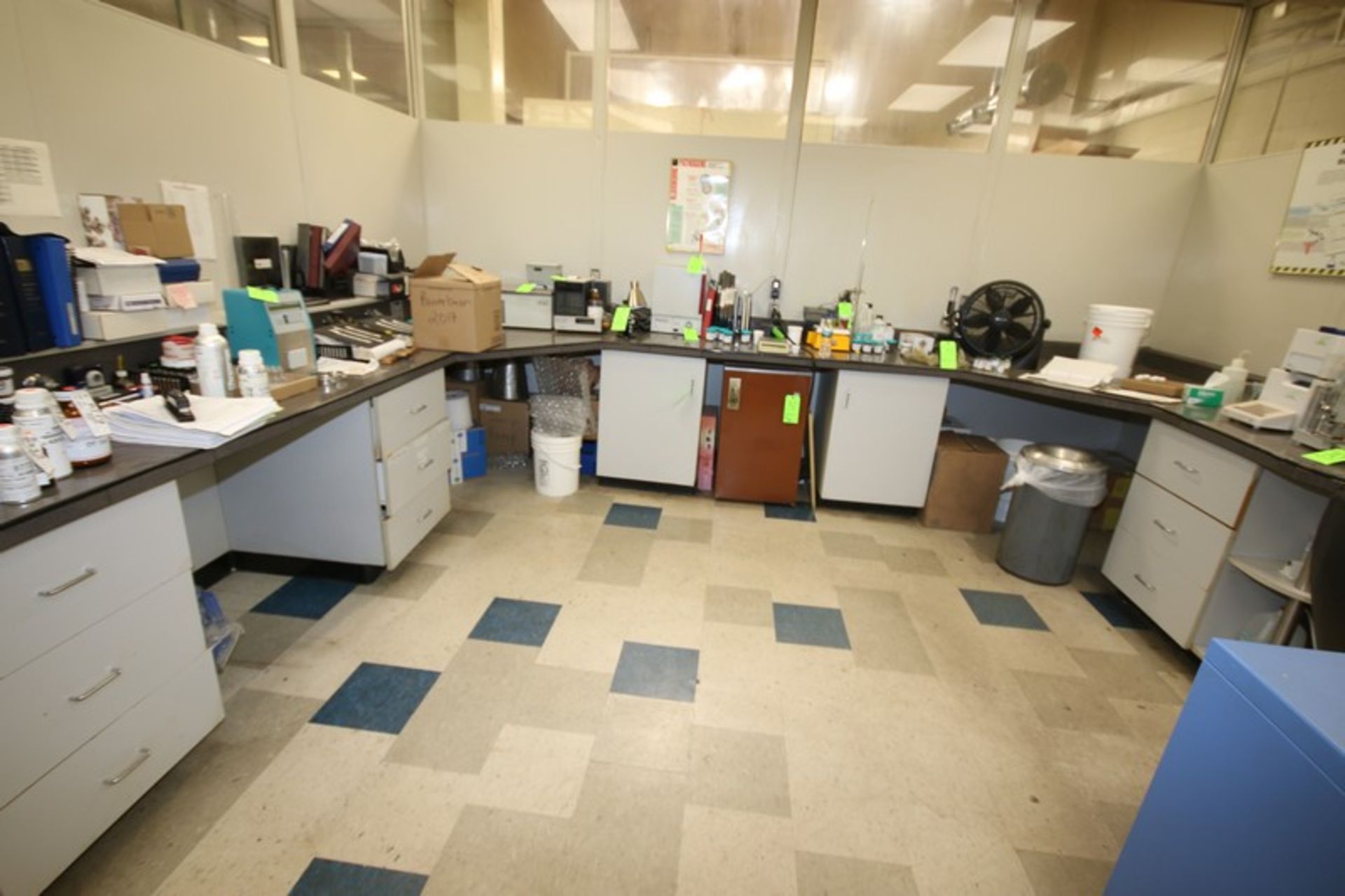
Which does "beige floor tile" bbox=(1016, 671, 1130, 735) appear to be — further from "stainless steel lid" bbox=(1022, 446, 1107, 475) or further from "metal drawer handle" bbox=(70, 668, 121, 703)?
"metal drawer handle" bbox=(70, 668, 121, 703)

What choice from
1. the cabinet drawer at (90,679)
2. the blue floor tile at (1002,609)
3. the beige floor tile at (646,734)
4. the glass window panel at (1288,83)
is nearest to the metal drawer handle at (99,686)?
the cabinet drawer at (90,679)

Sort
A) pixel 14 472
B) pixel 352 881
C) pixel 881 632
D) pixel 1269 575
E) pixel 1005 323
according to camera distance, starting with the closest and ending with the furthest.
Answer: pixel 14 472, pixel 352 881, pixel 1269 575, pixel 881 632, pixel 1005 323

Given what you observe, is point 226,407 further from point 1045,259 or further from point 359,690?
point 1045,259

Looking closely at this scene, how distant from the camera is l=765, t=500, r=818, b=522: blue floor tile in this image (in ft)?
11.0

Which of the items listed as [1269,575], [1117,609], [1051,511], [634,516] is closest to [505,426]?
[634,516]

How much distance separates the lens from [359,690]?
6.31ft

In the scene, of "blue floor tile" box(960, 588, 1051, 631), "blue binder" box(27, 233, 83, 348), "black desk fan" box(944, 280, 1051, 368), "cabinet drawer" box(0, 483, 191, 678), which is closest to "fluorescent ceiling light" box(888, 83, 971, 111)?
"black desk fan" box(944, 280, 1051, 368)

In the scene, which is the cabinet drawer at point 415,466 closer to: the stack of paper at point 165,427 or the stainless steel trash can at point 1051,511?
the stack of paper at point 165,427

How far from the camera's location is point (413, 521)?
2.57 metres

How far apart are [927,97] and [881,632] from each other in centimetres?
314

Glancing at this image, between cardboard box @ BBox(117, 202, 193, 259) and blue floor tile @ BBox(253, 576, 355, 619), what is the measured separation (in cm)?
132

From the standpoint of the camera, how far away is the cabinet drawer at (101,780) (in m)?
1.15

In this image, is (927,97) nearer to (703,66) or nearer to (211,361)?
(703,66)

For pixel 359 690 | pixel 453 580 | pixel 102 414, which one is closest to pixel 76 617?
pixel 102 414
